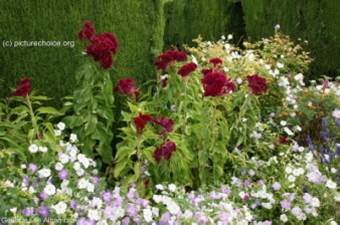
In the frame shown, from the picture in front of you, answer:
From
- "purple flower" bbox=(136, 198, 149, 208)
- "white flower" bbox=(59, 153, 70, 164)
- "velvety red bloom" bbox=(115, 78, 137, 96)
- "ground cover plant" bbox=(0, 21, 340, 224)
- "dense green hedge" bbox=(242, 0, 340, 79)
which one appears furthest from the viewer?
"dense green hedge" bbox=(242, 0, 340, 79)

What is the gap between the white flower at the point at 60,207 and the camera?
8.34 ft

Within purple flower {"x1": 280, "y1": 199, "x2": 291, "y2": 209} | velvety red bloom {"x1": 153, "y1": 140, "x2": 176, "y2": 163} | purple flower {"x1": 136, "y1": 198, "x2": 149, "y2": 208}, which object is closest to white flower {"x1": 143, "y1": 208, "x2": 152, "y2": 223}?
purple flower {"x1": 136, "y1": 198, "x2": 149, "y2": 208}

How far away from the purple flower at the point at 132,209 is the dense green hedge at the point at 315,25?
5.01m

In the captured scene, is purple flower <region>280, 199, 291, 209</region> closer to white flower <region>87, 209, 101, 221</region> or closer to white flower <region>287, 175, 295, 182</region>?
white flower <region>287, 175, 295, 182</region>

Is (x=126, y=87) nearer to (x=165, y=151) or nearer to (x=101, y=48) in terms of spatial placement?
(x=101, y=48)

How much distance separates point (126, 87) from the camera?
141 inches

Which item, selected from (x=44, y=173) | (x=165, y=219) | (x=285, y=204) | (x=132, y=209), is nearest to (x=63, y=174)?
(x=44, y=173)

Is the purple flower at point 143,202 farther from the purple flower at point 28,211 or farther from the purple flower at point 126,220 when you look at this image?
the purple flower at point 28,211

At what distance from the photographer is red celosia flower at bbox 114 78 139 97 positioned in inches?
140

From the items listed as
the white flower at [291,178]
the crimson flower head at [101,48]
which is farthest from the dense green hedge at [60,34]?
the white flower at [291,178]

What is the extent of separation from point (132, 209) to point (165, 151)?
18.6 inches

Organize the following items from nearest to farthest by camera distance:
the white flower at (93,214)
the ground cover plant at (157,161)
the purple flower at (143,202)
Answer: the white flower at (93,214)
the ground cover plant at (157,161)
the purple flower at (143,202)

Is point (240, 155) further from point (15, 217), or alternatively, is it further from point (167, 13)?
point (167, 13)

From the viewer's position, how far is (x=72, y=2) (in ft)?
12.6
